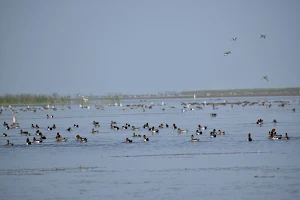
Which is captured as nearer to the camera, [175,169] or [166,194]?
[166,194]

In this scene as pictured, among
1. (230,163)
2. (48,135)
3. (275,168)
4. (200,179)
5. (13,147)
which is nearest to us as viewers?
(200,179)

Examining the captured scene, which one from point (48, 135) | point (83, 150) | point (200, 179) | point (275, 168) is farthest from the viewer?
point (48, 135)

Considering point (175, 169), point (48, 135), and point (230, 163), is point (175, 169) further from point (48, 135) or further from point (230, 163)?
point (48, 135)

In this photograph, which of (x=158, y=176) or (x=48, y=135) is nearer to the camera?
(x=158, y=176)

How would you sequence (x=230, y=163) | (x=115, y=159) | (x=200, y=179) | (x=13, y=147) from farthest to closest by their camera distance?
(x=13, y=147) < (x=115, y=159) < (x=230, y=163) < (x=200, y=179)

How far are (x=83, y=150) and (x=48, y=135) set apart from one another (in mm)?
11264

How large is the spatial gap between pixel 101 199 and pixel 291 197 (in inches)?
219

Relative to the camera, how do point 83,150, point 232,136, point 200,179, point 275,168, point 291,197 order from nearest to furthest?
point 291,197, point 200,179, point 275,168, point 83,150, point 232,136

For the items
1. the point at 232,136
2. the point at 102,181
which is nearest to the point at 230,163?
the point at 102,181

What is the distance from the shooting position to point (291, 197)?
18859 mm

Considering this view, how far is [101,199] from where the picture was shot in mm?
19609

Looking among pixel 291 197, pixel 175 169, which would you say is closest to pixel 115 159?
pixel 175 169

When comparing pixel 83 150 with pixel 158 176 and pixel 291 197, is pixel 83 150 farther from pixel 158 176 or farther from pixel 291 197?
pixel 291 197

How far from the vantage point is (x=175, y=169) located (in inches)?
990
